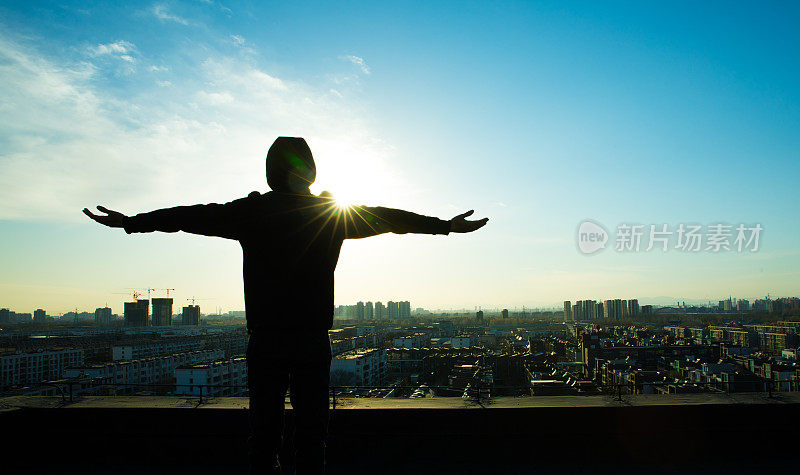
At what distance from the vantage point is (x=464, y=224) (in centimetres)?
205

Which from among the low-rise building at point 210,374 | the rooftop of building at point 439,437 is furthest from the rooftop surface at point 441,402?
the low-rise building at point 210,374

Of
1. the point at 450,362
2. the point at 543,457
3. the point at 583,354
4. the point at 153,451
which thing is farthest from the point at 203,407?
the point at 583,354

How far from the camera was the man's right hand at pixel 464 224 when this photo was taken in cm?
202

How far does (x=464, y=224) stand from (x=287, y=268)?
33.5 inches

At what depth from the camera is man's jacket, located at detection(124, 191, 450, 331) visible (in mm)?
1692

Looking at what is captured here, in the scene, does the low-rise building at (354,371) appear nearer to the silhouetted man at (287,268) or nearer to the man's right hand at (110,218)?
the man's right hand at (110,218)

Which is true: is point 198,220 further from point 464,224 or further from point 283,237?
point 464,224

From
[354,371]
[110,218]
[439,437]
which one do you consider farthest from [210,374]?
[110,218]

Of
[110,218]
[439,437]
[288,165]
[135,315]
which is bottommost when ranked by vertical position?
[135,315]

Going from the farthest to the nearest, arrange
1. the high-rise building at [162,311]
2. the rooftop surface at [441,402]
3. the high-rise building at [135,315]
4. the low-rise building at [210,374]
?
the high-rise building at [162,311], the high-rise building at [135,315], the low-rise building at [210,374], the rooftop surface at [441,402]

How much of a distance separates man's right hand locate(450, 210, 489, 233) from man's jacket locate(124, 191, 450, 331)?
0.65 ft

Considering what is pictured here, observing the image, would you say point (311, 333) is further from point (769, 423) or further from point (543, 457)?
point (769, 423)

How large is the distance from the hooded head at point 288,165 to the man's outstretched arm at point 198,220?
169mm

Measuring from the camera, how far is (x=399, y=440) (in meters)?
4.01
